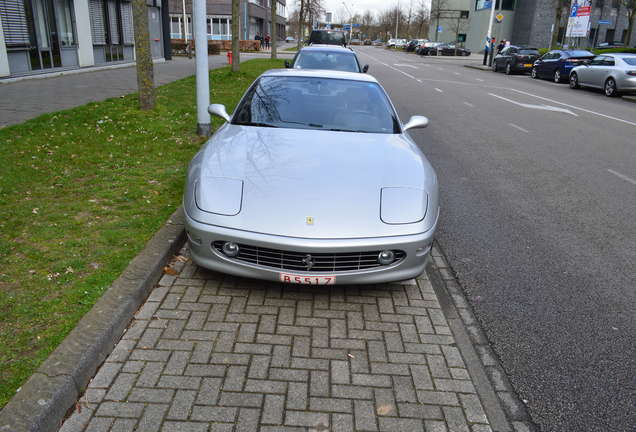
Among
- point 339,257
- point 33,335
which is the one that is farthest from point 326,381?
point 33,335

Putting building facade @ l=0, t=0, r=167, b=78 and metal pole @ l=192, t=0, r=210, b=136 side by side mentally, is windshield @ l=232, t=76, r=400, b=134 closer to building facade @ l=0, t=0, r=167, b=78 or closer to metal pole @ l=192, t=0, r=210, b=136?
metal pole @ l=192, t=0, r=210, b=136

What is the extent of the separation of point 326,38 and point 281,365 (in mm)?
23189

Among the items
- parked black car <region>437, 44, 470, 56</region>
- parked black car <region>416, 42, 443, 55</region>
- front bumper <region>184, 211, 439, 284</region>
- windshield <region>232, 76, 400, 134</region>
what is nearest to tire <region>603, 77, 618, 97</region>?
windshield <region>232, 76, 400, 134</region>

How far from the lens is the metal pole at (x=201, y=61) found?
8.43 m

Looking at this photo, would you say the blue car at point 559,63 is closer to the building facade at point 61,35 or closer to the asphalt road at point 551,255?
the asphalt road at point 551,255

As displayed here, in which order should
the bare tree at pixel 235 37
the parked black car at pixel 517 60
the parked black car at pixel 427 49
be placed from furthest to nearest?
1. the parked black car at pixel 427 49
2. the parked black car at pixel 517 60
3. the bare tree at pixel 235 37

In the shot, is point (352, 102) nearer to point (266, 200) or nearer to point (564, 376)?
point (266, 200)

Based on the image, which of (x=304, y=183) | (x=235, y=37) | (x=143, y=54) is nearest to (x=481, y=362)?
(x=304, y=183)

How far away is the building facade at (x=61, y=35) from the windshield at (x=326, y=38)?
864 cm

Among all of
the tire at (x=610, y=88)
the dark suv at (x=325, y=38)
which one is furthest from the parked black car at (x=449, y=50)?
the tire at (x=610, y=88)

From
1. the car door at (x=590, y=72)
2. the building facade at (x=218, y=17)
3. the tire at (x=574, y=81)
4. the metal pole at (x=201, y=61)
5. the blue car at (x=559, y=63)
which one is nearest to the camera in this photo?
the metal pole at (x=201, y=61)

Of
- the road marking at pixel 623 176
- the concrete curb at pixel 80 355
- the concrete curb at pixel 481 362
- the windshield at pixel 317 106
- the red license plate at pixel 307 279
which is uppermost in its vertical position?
the windshield at pixel 317 106

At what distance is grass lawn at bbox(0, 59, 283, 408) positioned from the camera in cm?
322

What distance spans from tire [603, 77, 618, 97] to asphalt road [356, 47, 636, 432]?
425 inches
